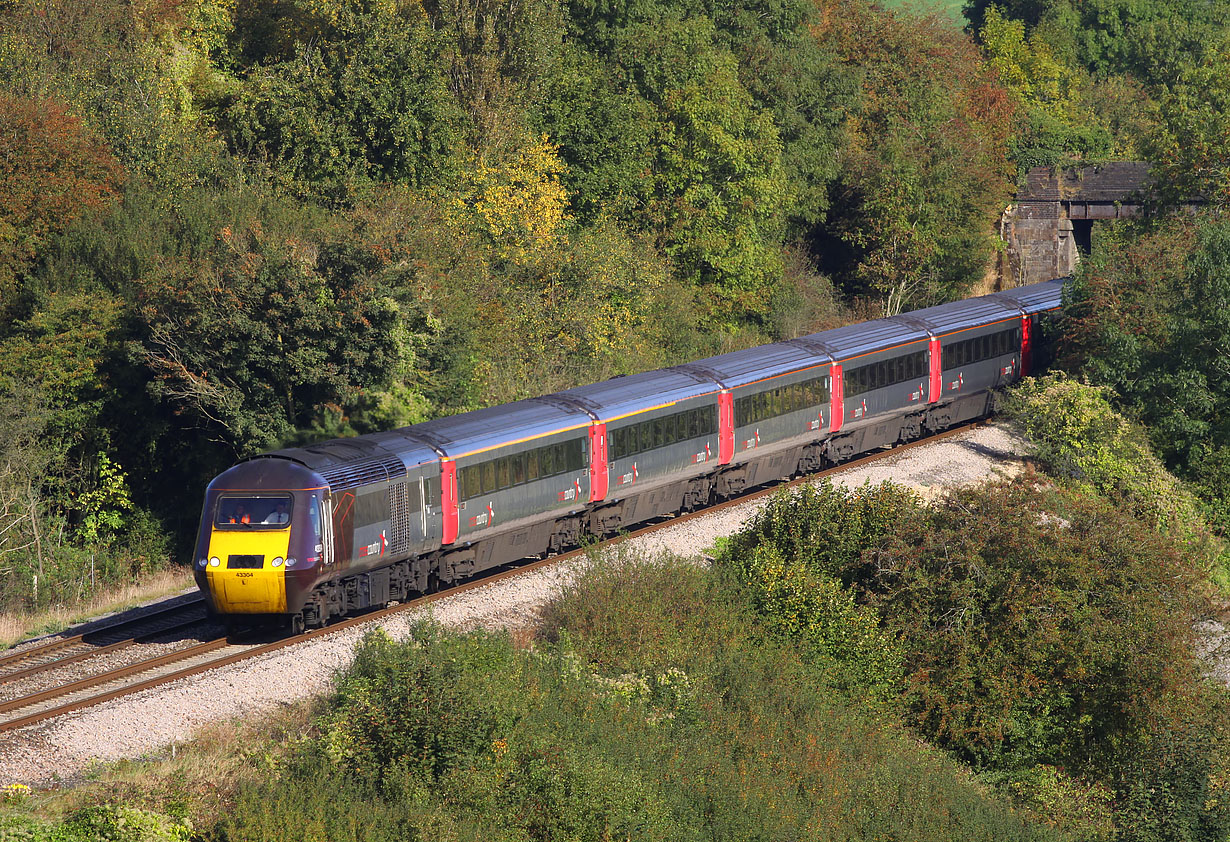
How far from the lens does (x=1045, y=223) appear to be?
58.6 m

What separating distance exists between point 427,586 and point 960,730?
878 cm

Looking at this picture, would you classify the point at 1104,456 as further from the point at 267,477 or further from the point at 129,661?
the point at 129,661

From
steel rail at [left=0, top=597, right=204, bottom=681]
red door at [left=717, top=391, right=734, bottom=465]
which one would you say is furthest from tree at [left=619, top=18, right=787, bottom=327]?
steel rail at [left=0, top=597, right=204, bottom=681]

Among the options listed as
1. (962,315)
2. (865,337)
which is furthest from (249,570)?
(962,315)

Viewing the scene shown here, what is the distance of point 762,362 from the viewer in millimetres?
28719

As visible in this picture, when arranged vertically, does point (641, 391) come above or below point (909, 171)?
below

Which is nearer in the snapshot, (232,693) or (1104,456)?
(232,693)

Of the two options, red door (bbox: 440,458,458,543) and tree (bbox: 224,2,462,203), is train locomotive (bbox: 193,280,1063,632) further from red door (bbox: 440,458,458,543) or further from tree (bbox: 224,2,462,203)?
tree (bbox: 224,2,462,203)

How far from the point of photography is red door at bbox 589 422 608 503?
78.1 ft

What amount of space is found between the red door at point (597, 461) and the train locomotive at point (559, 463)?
0.08 ft

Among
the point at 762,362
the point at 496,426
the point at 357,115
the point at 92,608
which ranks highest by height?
the point at 357,115

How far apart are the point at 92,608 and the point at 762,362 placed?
1457 centimetres

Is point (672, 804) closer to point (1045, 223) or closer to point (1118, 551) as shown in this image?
point (1118, 551)

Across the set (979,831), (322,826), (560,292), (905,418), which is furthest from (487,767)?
(560,292)
